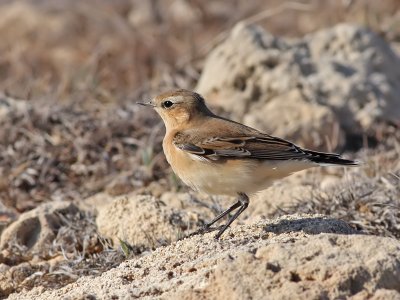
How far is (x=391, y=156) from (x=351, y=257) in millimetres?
4717

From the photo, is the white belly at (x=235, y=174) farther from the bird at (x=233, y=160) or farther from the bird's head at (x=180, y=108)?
the bird's head at (x=180, y=108)

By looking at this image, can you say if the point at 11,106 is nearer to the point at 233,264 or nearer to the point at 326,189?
the point at 326,189

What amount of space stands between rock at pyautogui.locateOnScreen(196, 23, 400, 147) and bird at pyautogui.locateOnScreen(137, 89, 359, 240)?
116 inches

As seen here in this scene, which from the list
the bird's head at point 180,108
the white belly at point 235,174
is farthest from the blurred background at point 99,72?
the white belly at point 235,174

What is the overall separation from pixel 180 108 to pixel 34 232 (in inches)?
63.1

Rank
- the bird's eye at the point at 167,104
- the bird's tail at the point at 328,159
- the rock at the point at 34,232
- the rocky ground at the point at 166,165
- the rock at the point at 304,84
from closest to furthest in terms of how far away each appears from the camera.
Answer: the rocky ground at the point at 166,165 → the bird's tail at the point at 328,159 → the rock at the point at 34,232 → the bird's eye at the point at 167,104 → the rock at the point at 304,84

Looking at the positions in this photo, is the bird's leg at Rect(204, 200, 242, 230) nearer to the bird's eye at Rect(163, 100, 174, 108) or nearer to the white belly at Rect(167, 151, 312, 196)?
the white belly at Rect(167, 151, 312, 196)

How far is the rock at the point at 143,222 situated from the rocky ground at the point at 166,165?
1 cm

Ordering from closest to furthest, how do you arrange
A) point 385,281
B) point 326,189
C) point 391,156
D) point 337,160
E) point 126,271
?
point 385,281 → point 126,271 → point 337,160 → point 326,189 → point 391,156

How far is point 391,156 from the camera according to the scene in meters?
9.09

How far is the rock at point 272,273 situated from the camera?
14.3 feet

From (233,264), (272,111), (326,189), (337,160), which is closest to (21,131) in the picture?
(272,111)

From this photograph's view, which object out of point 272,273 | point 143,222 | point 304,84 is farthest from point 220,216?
point 304,84

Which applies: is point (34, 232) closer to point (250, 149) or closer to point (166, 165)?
point (250, 149)
